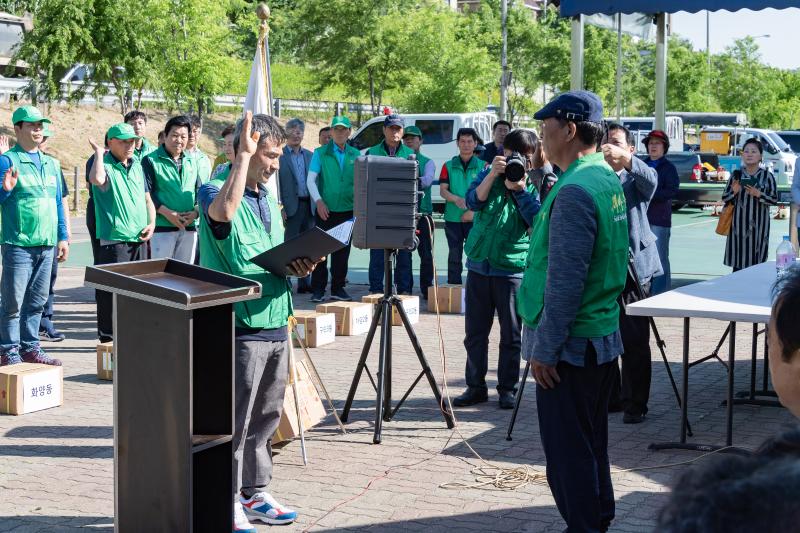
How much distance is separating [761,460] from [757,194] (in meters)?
11.6

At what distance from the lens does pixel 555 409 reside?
438 centimetres

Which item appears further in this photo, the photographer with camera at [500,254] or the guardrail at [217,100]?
the guardrail at [217,100]

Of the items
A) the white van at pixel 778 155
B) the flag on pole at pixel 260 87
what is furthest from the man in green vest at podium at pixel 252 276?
the white van at pixel 778 155

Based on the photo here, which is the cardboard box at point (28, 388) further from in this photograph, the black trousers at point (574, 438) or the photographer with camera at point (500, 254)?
the black trousers at point (574, 438)

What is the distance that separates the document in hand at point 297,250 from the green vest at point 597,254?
0.97 metres

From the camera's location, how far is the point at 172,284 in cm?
427

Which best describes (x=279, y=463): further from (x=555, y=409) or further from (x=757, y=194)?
(x=757, y=194)

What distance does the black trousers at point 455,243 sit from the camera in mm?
12688

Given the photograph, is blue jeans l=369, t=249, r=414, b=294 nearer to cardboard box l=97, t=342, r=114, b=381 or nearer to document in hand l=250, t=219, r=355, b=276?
cardboard box l=97, t=342, r=114, b=381

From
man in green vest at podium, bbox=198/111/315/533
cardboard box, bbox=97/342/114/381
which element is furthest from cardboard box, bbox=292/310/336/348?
man in green vest at podium, bbox=198/111/315/533

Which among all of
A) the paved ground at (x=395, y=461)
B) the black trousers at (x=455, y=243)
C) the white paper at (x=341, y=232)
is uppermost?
the white paper at (x=341, y=232)

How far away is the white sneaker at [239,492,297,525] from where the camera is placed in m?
5.24

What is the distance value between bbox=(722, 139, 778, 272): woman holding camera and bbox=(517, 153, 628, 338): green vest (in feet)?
26.6

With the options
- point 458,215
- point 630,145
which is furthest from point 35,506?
point 458,215
